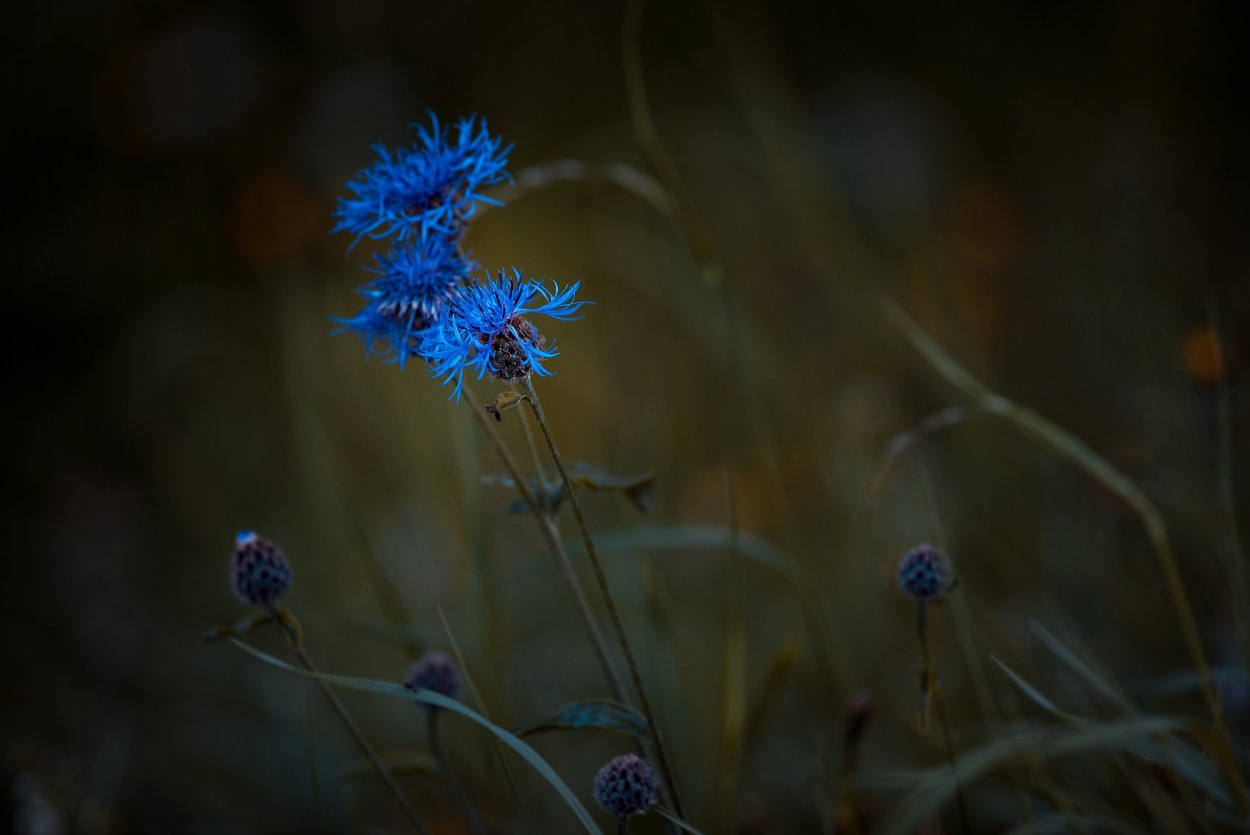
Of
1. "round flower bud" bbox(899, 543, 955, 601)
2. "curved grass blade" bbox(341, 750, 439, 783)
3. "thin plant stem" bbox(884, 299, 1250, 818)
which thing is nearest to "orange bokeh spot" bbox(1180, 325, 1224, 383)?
"thin plant stem" bbox(884, 299, 1250, 818)

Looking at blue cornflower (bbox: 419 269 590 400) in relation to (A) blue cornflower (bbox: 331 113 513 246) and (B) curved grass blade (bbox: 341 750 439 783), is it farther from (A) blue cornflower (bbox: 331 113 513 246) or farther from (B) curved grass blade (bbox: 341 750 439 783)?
(B) curved grass blade (bbox: 341 750 439 783)

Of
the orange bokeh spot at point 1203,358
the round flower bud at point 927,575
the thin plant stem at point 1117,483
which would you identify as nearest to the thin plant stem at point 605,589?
the round flower bud at point 927,575

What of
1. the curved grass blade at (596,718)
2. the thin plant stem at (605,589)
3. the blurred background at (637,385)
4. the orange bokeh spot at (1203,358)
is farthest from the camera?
the blurred background at (637,385)

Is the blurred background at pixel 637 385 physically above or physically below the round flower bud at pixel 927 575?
above

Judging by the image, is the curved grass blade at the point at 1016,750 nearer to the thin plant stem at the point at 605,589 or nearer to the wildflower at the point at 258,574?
the thin plant stem at the point at 605,589

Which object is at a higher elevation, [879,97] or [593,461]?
[879,97]

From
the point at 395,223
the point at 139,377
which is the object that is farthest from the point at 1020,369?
the point at 139,377

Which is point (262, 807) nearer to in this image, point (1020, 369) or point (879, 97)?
point (1020, 369)
